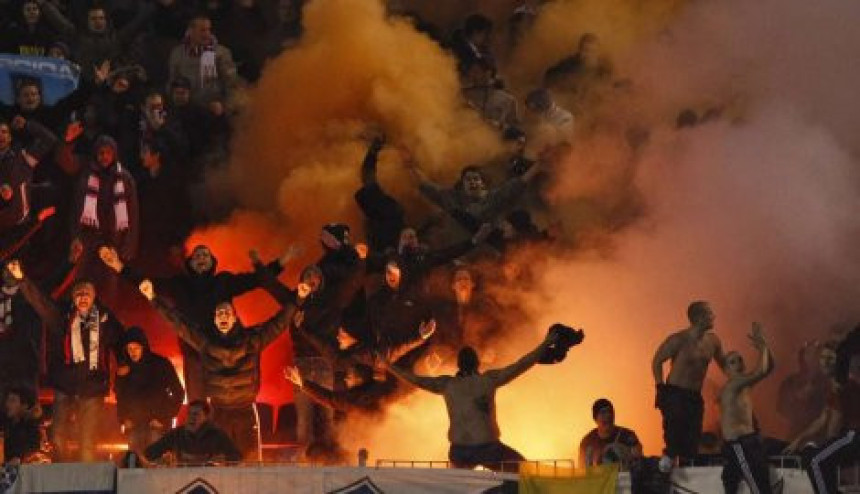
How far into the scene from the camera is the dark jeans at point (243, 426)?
12.3 m

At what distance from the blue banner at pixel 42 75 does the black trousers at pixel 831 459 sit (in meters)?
6.88

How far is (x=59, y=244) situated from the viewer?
45.1 feet

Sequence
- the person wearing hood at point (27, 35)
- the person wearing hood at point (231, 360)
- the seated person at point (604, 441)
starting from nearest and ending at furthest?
the seated person at point (604, 441), the person wearing hood at point (231, 360), the person wearing hood at point (27, 35)

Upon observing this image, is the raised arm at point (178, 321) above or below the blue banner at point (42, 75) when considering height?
below

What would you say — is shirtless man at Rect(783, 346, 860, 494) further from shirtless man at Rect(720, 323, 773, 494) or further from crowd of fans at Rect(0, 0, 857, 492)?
shirtless man at Rect(720, 323, 773, 494)

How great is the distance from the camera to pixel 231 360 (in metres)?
12.2

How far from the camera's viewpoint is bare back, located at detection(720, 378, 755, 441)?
35.6 ft

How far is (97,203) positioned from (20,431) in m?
2.64

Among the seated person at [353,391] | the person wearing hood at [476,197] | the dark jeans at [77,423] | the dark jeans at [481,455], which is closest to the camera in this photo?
the dark jeans at [481,455]

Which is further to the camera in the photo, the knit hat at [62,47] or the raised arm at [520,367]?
→ the knit hat at [62,47]

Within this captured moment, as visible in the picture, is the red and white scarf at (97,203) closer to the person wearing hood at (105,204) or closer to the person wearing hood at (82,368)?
the person wearing hood at (105,204)

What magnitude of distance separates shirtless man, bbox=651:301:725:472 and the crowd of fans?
0.04 feet

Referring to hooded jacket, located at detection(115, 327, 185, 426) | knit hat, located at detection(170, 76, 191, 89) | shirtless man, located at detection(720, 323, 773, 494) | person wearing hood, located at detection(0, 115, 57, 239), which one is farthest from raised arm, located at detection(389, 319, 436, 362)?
knit hat, located at detection(170, 76, 191, 89)

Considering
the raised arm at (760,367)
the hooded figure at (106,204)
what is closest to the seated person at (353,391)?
the hooded figure at (106,204)
